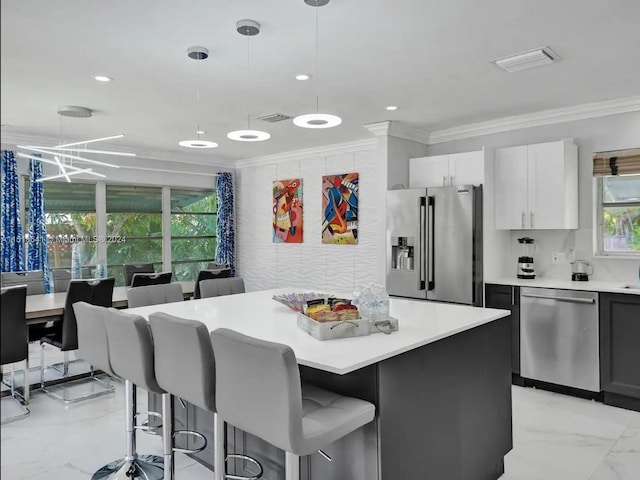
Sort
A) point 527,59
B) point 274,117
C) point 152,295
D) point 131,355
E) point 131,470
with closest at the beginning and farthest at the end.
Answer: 1. point 131,355
2. point 131,470
3. point 527,59
4. point 152,295
5. point 274,117

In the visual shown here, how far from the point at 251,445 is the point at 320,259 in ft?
13.2

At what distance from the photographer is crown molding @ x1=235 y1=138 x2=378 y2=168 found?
580cm

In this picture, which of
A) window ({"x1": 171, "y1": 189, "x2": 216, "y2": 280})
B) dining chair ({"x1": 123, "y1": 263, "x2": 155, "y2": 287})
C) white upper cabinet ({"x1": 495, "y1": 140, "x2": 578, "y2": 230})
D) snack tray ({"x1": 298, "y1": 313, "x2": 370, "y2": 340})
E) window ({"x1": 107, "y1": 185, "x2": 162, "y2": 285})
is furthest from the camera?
window ({"x1": 171, "y1": 189, "x2": 216, "y2": 280})

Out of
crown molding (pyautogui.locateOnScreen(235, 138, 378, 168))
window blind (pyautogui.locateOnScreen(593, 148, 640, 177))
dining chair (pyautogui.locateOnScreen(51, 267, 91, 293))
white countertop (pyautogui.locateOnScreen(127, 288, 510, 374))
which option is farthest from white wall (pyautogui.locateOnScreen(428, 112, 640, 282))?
dining chair (pyautogui.locateOnScreen(51, 267, 91, 293))

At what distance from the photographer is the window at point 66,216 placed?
309cm

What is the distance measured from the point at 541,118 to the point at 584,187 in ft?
2.48

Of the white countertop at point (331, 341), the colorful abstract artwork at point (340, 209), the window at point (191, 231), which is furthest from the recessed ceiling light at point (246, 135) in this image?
the window at point (191, 231)

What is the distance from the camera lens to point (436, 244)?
455 cm

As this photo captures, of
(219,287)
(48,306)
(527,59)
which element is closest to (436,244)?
(527,59)

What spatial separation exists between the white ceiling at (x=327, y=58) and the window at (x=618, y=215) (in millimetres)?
793

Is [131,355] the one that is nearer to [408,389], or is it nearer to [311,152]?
[408,389]

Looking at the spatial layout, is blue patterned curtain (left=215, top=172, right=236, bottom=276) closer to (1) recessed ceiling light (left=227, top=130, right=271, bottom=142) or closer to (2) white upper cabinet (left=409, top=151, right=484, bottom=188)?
(2) white upper cabinet (left=409, top=151, right=484, bottom=188)

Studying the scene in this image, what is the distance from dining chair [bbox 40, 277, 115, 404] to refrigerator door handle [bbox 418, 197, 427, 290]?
2760 millimetres

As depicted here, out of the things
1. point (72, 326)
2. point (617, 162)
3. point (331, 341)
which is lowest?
point (72, 326)
